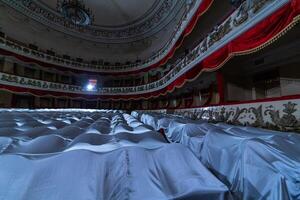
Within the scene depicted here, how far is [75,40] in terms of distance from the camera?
17562 mm

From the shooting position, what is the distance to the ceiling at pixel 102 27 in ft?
43.3

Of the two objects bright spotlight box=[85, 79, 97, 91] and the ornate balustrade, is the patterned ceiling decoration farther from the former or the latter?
the ornate balustrade

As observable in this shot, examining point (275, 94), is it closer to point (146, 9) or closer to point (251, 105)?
point (251, 105)

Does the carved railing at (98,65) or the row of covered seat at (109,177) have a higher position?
the carved railing at (98,65)

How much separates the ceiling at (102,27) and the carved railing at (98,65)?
984mm

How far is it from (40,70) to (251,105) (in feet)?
57.2

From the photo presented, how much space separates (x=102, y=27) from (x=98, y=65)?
3.92 metres

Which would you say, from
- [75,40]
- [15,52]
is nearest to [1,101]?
[15,52]

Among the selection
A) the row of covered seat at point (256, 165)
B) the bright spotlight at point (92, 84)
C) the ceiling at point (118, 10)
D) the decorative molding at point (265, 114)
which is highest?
the ceiling at point (118, 10)

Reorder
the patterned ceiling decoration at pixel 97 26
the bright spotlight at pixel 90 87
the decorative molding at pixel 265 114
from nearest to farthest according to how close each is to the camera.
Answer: the decorative molding at pixel 265 114 < the patterned ceiling decoration at pixel 97 26 < the bright spotlight at pixel 90 87

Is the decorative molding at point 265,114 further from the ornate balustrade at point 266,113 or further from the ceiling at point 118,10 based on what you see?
the ceiling at point 118,10

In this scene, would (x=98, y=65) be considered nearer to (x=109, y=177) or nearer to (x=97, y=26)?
(x=97, y=26)

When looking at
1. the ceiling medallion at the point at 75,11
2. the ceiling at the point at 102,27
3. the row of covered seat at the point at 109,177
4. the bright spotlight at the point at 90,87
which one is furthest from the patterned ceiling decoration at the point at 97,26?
the row of covered seat at the point at 109,177

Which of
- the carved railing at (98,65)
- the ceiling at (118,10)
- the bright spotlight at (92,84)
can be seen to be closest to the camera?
the carved railing at (98,65)
